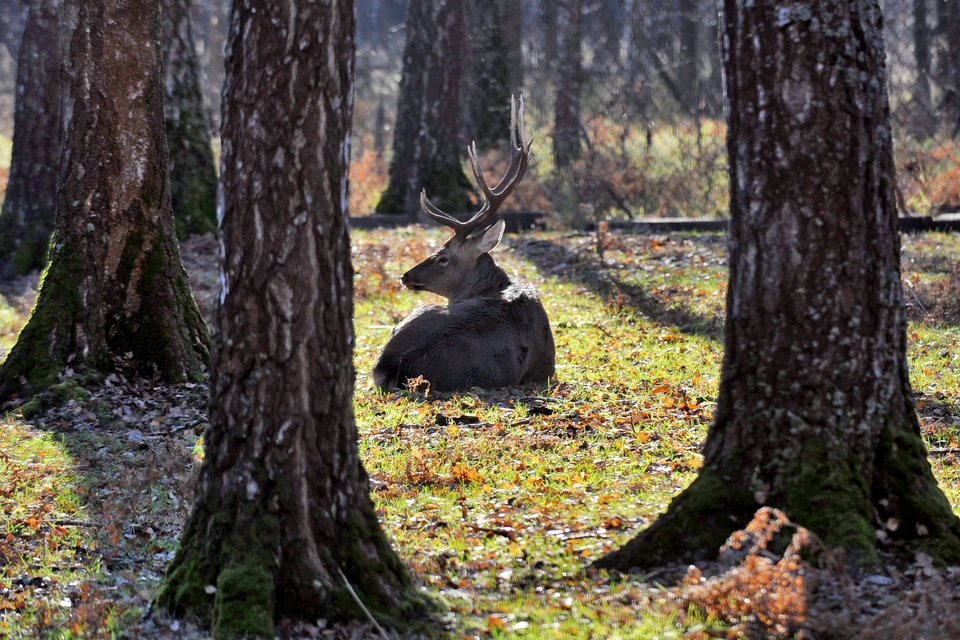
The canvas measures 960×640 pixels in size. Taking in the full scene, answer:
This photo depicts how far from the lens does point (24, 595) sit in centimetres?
Answer: 482

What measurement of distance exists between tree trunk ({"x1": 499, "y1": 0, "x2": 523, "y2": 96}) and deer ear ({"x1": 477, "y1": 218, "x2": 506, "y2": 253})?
12088 mm

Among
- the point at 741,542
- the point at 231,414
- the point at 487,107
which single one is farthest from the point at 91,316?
the point at 487,107

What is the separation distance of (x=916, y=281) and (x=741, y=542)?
858 centimetres

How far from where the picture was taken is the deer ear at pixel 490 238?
10.7 meters

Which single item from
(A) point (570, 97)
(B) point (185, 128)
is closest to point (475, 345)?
(B) point (185, 128)

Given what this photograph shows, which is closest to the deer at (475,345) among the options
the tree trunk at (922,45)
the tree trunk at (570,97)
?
the tree trunk at (922,45)

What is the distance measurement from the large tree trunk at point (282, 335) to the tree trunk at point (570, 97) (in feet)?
56.2

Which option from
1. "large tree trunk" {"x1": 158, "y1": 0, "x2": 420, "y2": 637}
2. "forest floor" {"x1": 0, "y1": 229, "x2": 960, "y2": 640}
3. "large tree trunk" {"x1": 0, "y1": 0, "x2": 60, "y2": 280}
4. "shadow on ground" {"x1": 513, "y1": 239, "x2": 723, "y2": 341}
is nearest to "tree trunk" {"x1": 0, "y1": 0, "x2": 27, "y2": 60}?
"large tree trunk" {"x1": 0, "y1": 0, "x2": 60, "y2": 280}

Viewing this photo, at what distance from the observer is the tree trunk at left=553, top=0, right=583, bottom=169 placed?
21.3 m

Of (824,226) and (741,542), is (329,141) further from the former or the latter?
(741,542)

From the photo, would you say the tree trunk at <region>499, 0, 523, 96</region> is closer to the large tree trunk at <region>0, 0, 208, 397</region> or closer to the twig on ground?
the large tree trunk at <region>0, 0, 208, 397</region>

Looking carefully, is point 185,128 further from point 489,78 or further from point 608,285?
point 489,78

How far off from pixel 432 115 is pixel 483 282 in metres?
9.65

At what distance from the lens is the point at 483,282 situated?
10.4 metres
